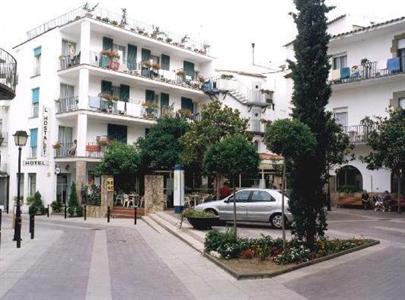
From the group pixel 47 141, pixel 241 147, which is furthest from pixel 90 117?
pixel 241 147

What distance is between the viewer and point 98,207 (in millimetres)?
30188

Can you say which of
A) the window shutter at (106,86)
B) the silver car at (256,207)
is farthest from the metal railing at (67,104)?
the silver car at (256,207)

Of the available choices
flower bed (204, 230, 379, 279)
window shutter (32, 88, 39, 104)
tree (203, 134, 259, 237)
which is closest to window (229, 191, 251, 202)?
tree (203, 134, 259, 237)

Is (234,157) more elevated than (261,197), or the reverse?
(234,157)

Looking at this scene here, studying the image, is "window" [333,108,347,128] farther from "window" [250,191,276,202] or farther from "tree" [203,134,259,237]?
"tree" [203,134,259,237]

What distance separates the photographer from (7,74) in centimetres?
1778

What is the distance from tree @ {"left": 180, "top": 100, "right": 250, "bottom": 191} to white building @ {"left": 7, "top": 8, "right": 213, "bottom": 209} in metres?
8.48

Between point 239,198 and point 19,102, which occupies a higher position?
point 19,102

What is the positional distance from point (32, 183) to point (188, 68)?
1516 centimetres

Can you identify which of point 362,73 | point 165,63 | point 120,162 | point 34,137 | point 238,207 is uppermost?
point 165,63

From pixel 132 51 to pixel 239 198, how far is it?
66.7ft

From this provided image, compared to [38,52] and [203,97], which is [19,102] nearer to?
[38,52]

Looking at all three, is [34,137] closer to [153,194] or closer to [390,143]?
[153,194]

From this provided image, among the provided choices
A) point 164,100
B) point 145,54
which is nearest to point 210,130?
point 164,100
